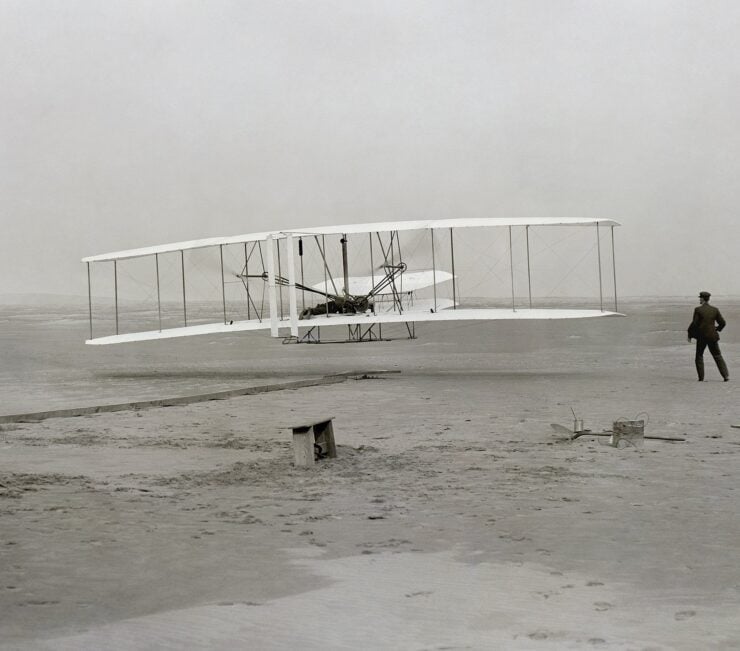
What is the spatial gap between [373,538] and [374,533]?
16cm

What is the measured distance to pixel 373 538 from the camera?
758cm

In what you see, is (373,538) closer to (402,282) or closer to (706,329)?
(706,329)

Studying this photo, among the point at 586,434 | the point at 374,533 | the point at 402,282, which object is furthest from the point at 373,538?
the point at 402,282

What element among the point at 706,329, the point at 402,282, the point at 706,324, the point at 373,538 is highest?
the point at 402,282

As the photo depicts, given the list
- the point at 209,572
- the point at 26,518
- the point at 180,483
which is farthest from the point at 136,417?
the point at 209,572

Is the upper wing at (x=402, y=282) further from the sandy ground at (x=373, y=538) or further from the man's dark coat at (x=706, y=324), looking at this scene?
the sandy ground at (x=373, y=538)

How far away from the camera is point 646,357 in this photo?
31.2 metres

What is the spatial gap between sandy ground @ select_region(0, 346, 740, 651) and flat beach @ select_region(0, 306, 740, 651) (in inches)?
1.0

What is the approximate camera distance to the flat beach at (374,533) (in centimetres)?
552

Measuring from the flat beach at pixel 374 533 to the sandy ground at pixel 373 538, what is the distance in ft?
0.08

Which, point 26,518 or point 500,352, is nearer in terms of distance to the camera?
point 26,518

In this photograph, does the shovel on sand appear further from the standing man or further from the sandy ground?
the standing man

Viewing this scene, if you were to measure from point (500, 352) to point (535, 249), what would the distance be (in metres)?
81.9

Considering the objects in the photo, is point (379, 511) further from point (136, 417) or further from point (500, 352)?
point (500, 352)
